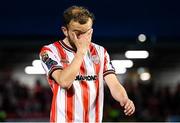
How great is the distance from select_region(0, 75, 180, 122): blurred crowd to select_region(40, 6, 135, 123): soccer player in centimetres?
553

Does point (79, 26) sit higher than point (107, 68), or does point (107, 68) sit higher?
point (79, 26)

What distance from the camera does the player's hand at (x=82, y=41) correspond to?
226 cm

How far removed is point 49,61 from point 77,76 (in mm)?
169

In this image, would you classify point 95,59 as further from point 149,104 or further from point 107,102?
point 149,104

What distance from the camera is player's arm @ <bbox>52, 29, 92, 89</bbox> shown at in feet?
7.23

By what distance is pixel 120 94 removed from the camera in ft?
7.99

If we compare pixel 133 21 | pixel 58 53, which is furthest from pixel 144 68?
pixel 58 53

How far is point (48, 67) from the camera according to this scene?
2.40 metres

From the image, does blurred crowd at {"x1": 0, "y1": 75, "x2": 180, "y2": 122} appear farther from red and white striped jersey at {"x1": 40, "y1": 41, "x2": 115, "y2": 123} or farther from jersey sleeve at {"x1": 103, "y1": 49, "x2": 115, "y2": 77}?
red and white striped jersey at {"x1": 40, "y1": 41, "x2": 115, "y2": 123}

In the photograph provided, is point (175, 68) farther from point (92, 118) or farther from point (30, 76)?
point (92, 118)

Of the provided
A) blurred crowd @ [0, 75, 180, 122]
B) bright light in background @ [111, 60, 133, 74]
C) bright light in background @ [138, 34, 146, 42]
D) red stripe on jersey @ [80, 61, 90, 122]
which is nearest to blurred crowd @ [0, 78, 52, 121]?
blurred crowd @ [0, 75, 180, 122]

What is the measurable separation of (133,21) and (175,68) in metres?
10.5

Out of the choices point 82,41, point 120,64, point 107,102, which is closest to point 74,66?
point 82,41

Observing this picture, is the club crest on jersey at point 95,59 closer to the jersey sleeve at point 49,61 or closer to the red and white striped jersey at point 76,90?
the red and white striped jersey at point 76,90
